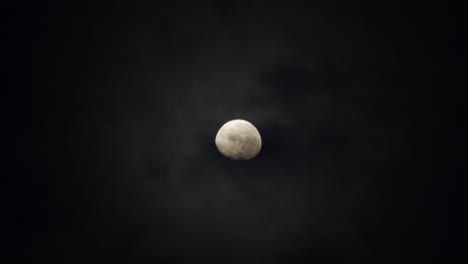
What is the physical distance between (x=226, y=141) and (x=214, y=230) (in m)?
1.14

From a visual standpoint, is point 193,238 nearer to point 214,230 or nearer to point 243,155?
point 214,230

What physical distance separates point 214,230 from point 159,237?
0.64m

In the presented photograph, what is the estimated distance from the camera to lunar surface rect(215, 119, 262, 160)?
2920 millimetres

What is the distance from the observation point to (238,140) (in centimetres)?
291

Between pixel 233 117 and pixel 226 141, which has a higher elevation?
pixel 233 117

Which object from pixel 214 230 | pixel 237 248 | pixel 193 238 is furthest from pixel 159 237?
pixel 237 248

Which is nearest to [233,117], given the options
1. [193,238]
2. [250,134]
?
[250,134]

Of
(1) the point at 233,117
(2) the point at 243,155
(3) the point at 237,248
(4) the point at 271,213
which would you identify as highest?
(1) the point at 233,117

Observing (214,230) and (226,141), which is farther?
(214,230)

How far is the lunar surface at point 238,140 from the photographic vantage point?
2.92 m

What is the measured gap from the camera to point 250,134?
2957 mm

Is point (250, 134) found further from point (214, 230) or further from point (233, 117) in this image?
point (214, 230)

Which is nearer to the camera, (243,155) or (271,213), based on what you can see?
(243,155)

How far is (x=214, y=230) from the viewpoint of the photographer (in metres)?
3.38
